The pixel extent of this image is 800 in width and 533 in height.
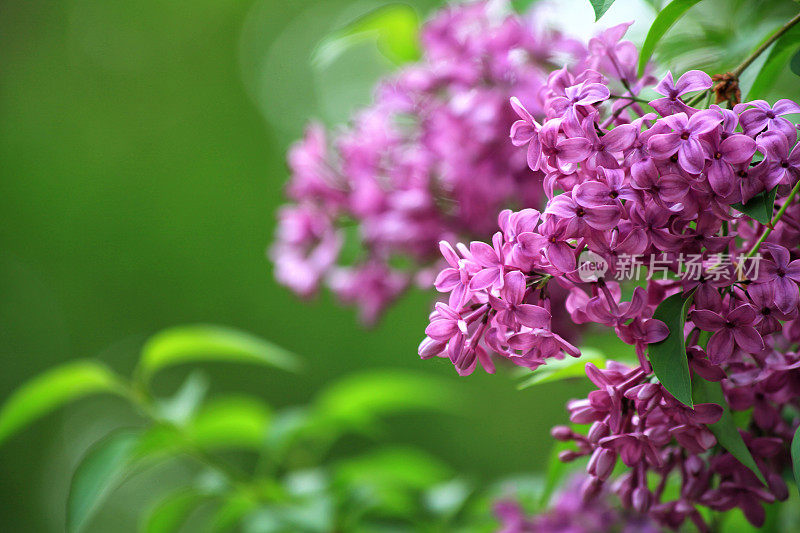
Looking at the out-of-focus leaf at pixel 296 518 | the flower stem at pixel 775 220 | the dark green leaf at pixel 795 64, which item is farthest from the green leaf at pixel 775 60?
the out-of-focus leaf at pixel 296 518

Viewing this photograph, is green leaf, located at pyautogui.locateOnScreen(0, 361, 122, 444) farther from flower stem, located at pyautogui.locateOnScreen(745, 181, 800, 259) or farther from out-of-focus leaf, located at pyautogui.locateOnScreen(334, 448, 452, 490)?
flower stem, located at pyautogui.locateOnScreen(745, 181, 800, 259)

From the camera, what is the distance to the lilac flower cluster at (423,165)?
0.76 meters

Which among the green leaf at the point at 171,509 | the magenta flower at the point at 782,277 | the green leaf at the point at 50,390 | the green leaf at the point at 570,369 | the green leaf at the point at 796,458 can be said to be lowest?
the green leaf at the point at 171,509

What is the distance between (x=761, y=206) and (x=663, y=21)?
0.17 meters

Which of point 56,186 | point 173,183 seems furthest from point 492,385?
point 56,186

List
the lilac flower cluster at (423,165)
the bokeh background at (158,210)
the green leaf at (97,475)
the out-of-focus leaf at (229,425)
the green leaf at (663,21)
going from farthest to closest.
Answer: the bokeh background at (158,210) < the out-of-focus leaf at (229,425) < the lilac flower cluster at (423,165) < the green leaf at (97,475) < the green leaf at (663,21)

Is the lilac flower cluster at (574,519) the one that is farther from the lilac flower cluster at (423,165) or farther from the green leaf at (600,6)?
the green leaf at (600,6)

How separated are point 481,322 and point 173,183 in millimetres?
3405

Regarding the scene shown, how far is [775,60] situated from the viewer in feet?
1.63

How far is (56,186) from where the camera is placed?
3504 mm

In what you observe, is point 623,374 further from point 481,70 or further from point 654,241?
point 481,70

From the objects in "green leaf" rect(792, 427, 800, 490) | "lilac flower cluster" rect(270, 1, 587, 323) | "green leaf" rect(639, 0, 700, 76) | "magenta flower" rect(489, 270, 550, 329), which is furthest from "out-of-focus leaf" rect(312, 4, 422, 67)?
"green leaf" rect(792, 427, 800, 490)

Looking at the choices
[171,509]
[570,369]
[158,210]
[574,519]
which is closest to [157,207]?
[158,210]

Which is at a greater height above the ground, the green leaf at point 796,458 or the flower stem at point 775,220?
the flower stem at point 775,220
